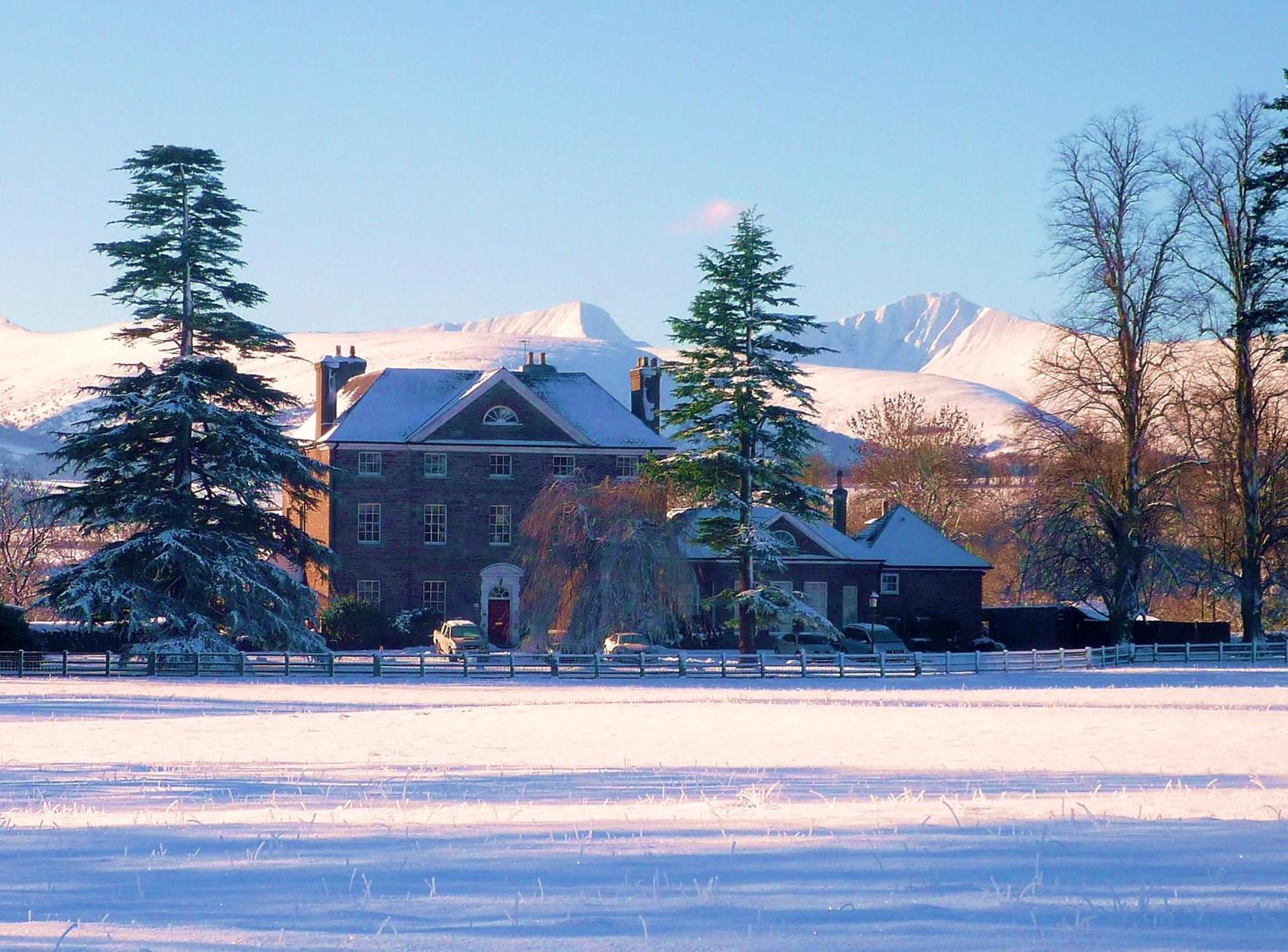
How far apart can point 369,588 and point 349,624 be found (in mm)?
3361

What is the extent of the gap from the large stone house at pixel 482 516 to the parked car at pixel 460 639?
152 inches

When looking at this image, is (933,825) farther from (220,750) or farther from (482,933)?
(220,750)

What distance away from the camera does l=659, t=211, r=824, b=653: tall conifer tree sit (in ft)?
183

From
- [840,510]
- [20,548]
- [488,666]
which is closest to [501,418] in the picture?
[840,510]

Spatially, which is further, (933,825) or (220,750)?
(220,750)

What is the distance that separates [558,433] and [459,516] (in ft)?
17.9

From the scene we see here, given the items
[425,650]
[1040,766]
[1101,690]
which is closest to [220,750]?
[1040,766]

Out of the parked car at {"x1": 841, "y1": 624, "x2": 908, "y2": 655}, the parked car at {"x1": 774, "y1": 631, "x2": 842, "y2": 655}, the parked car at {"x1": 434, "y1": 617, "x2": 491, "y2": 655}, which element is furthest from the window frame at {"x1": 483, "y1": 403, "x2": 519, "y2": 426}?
the parked car at {"x1": 841, "y1": 624, "x2": 908, "y2": 655}

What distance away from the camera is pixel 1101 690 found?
42781 millimetres

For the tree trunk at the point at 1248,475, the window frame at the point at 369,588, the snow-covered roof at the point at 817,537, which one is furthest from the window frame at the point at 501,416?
the tree trunk at the point at 1248,475

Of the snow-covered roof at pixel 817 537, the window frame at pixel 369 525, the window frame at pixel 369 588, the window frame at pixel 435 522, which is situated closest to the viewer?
the window frame at pixel 369 588

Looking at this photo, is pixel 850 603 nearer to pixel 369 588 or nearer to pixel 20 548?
pixel 369 588

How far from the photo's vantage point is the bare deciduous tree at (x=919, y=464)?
92.4 metres

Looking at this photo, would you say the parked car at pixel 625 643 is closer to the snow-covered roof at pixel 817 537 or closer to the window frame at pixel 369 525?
the snow-covered roof at pixel 817 537
